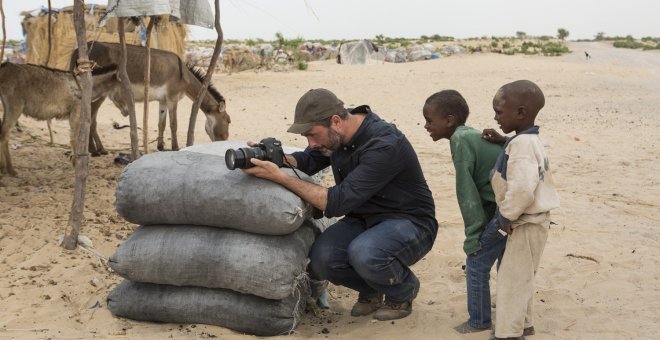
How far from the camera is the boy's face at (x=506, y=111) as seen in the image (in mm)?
3250

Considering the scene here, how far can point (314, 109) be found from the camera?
3.58m

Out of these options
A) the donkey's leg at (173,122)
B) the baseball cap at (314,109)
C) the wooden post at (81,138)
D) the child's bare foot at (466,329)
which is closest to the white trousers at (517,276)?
the child's bare foot at (466,329)

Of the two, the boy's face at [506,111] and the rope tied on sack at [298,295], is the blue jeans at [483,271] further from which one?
the rope tied on sack at [298,295]

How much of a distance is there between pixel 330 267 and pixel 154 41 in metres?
13.2

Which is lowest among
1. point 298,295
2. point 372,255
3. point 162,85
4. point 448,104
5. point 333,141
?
point 298,295

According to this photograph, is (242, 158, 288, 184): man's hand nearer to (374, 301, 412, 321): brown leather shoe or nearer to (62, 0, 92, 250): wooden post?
(374, 301, 412, 321): brown leather shoe

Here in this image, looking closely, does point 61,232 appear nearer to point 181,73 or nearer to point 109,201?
point 109,201

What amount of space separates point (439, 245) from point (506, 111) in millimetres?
2508

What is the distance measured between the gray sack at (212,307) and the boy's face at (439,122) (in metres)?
1.23

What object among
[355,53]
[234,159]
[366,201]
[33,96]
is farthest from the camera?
[355,53]

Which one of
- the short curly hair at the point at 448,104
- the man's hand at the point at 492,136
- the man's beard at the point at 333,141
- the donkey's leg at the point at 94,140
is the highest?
the short curly hair at the point at 448,104

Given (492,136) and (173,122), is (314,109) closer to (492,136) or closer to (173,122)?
(492,136)

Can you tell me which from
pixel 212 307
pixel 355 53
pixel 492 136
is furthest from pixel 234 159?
pixel 355 53

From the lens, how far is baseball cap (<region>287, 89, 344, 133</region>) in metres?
3.57
